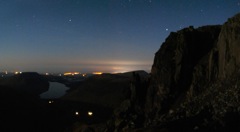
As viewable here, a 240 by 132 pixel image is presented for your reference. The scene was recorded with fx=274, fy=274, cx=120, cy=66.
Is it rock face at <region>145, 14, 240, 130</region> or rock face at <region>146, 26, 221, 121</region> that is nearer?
rock face at <region>145, 14, 240, 130</region>

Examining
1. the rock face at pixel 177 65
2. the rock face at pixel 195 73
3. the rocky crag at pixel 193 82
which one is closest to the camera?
the rocky crag at pixel 193 82

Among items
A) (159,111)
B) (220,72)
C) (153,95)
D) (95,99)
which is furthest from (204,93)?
(95,99)

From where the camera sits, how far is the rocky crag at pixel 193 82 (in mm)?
33444

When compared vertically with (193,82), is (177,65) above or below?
above

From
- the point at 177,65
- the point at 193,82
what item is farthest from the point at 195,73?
the point at 177,65

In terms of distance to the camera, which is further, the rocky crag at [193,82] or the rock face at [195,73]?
the rock face at [195,73]

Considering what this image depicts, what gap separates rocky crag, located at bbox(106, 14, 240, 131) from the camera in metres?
33.4

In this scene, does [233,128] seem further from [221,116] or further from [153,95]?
[153,95]

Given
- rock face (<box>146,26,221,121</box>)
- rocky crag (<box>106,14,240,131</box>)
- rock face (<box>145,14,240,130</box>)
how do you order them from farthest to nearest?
rock face (<box>146,26,221,121</box>)
rock face (<box>145,14,240,130</box>)
rocky crag (<box>106,14,240,131</box>)

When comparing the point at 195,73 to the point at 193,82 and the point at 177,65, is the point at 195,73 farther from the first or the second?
the point at 177,65

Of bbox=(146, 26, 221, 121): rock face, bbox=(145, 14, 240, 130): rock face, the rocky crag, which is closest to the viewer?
the rocky crag

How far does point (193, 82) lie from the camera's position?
46594 mm

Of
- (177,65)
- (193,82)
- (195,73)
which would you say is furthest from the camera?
(177,65)

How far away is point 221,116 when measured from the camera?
93.4 feet
